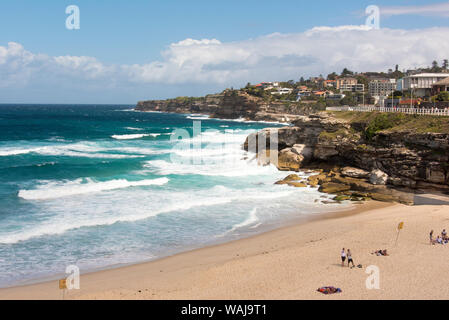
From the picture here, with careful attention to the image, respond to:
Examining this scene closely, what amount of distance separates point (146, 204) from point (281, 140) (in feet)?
71.7

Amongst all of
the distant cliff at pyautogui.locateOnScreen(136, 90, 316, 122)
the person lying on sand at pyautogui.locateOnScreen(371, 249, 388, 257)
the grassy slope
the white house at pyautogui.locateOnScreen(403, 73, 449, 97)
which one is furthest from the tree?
the person lying on sand at pyautogui.locateOnScreen(371, 249, 388, 257)

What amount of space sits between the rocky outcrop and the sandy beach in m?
5.79

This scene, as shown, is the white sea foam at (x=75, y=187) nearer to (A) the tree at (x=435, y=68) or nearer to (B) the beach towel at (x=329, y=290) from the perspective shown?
(B) the beach towel at (x=329, y=290)

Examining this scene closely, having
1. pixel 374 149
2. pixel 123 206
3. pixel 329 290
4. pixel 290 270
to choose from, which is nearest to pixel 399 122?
pixel 374 149

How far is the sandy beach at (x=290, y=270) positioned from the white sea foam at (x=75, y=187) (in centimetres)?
1395

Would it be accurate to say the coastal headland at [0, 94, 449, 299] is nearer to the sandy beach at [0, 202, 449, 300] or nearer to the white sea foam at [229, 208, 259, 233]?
the sandy beach at [0, 202, 449, 300]

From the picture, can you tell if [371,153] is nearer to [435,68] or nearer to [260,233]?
[260,233]

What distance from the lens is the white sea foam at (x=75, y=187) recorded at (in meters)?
28.7

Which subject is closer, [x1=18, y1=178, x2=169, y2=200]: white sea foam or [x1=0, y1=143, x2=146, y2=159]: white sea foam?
[x1=18, y1=178, x2=169, y2=200]: white sea foam

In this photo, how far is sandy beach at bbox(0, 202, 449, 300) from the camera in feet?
47.6
